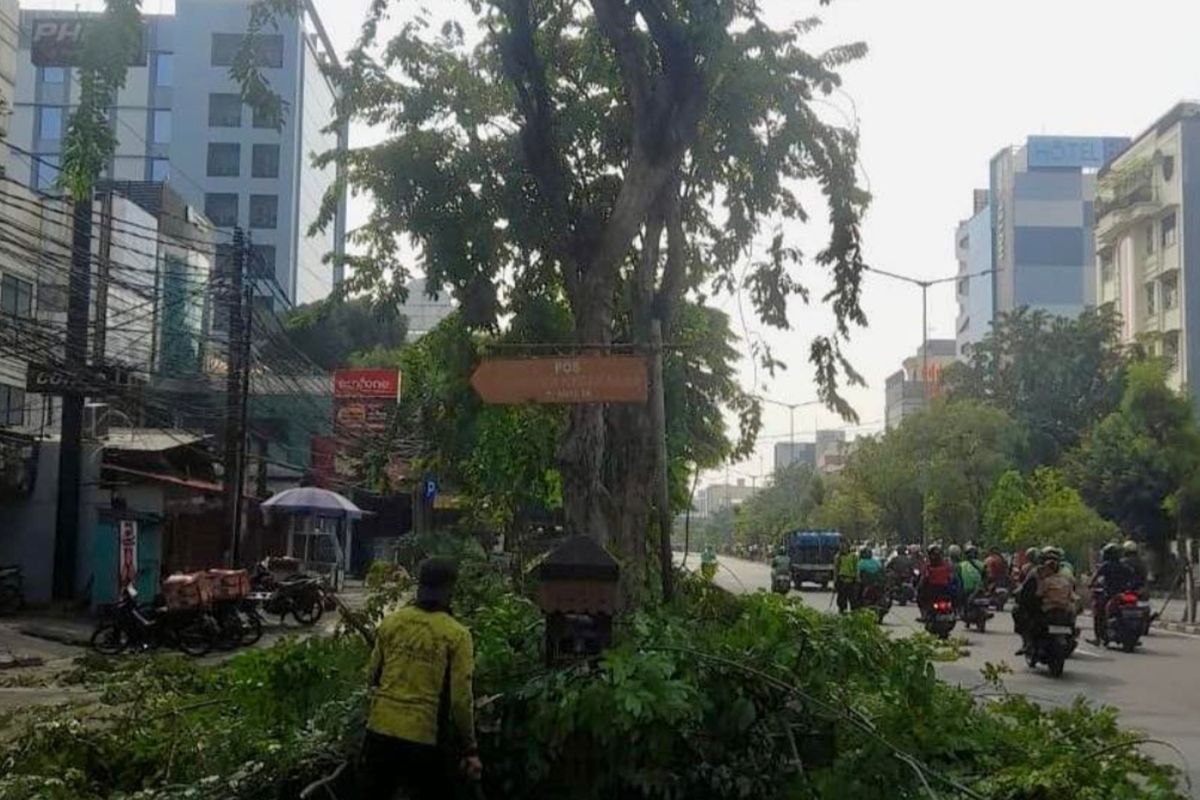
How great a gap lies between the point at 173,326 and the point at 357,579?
1257 cm

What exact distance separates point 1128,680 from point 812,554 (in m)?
29.5

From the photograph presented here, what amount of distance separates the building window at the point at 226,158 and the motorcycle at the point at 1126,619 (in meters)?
58.9

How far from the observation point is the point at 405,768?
18.6 ft

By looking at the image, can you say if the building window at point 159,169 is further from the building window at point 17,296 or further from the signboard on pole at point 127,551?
the signboard on pole at point 127,551

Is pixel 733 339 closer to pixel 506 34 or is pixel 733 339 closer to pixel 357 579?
pixel 506 34

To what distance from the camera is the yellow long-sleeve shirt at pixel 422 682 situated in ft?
18.5

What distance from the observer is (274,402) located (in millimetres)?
46094

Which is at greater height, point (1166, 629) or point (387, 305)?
point (387, 305)

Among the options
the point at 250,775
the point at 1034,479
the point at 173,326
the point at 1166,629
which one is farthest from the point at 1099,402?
the point at 250,775

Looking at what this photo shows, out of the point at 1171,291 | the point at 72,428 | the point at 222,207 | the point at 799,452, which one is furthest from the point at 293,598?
the point at 799,452

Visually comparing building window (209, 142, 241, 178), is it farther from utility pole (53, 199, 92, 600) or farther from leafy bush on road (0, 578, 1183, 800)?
leafy bush on road (0, 578, 1183, 800)

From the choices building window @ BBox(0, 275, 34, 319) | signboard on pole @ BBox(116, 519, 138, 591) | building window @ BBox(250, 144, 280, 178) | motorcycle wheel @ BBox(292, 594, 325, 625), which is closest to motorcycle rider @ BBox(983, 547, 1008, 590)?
motorcycle wheel @ BBox(292, 594, 325, 625)

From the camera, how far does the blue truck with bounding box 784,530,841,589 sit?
43719 millimetres

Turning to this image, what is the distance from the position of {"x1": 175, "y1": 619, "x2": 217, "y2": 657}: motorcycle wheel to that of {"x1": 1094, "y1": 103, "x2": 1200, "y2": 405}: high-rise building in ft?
140
